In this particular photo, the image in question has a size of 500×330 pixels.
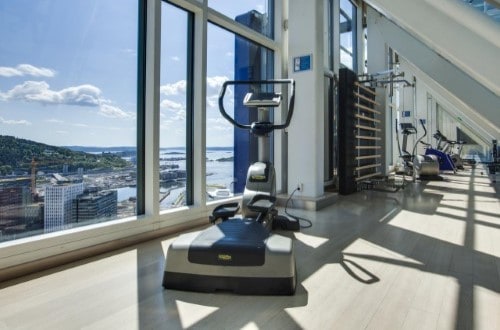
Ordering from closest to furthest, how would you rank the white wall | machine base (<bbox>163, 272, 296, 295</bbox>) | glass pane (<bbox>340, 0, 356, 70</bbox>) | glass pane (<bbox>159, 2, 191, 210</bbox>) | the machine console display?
1. machine base (<bbox>163, 272, 296, 295</bbox>)
2. the machine console display
3. glass pane (<bbox>159, 2, 191, 210</bbox>)
4. the white wall
5. glass pane (<bbox>340, 0, 356, 70</bbox>)

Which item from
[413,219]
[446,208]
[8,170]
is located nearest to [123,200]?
[8,170]

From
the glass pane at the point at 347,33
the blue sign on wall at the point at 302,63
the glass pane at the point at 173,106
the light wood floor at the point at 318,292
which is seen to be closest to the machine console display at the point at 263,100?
the glass pane at the point at 173,106

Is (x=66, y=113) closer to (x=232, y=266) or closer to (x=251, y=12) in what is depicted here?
(x=232, y=266)

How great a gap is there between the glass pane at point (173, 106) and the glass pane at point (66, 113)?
0.31 metres

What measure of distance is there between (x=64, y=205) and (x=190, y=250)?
1.26 meters

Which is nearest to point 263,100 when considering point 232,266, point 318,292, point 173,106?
point 173,106

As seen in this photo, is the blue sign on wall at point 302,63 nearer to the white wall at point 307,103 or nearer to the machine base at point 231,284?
the white wall at point 307,103

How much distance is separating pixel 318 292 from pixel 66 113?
2.21m

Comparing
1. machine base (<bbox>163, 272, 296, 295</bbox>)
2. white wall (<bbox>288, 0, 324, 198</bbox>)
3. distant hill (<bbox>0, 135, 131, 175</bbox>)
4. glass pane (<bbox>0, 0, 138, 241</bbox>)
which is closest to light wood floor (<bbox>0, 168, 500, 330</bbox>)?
machine base (<bbox>163, 272, 296, 295</bbox>)

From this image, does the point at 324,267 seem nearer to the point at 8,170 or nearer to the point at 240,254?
the point at 240,254

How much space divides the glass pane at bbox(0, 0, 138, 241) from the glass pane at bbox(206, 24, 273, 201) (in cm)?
100

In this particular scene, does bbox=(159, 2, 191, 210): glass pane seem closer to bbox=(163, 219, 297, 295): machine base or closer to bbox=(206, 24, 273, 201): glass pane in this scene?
bbox=(206, 24, 273, 201): glass pane

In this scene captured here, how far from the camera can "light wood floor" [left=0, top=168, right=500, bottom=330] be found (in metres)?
1.43

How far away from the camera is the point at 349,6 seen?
757 centimetres
